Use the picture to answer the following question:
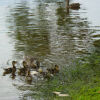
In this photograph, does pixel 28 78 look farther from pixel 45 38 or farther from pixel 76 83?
pixel 45 38

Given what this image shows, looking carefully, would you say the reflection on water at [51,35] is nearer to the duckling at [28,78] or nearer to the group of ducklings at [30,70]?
the group of ducklings at [30,70]

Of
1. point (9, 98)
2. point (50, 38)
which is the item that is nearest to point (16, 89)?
point (9, 98)

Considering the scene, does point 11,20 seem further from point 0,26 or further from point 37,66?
point 37,66

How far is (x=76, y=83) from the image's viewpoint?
8844mm

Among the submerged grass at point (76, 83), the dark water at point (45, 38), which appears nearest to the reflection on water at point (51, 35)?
the dark water at point (45, 38)

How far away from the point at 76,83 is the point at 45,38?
684cm

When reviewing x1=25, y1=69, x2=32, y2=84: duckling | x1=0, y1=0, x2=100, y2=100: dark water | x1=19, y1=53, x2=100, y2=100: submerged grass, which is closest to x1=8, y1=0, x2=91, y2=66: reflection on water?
x1=0, y1=0, x2=100, y2=100: dark water

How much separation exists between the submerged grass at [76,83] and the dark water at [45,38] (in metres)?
0.63

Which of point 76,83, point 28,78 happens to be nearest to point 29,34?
point 28,78

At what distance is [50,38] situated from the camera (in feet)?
50.5

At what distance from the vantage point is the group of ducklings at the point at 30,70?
31.1 feet

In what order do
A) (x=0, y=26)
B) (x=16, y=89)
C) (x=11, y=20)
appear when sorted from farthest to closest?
1. (x=11, y=20)
2. (x=0, y=26)
3. (x=16, y=89)

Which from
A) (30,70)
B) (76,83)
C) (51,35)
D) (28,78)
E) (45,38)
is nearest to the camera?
(76,83)

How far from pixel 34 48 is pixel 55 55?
1.71 meters
